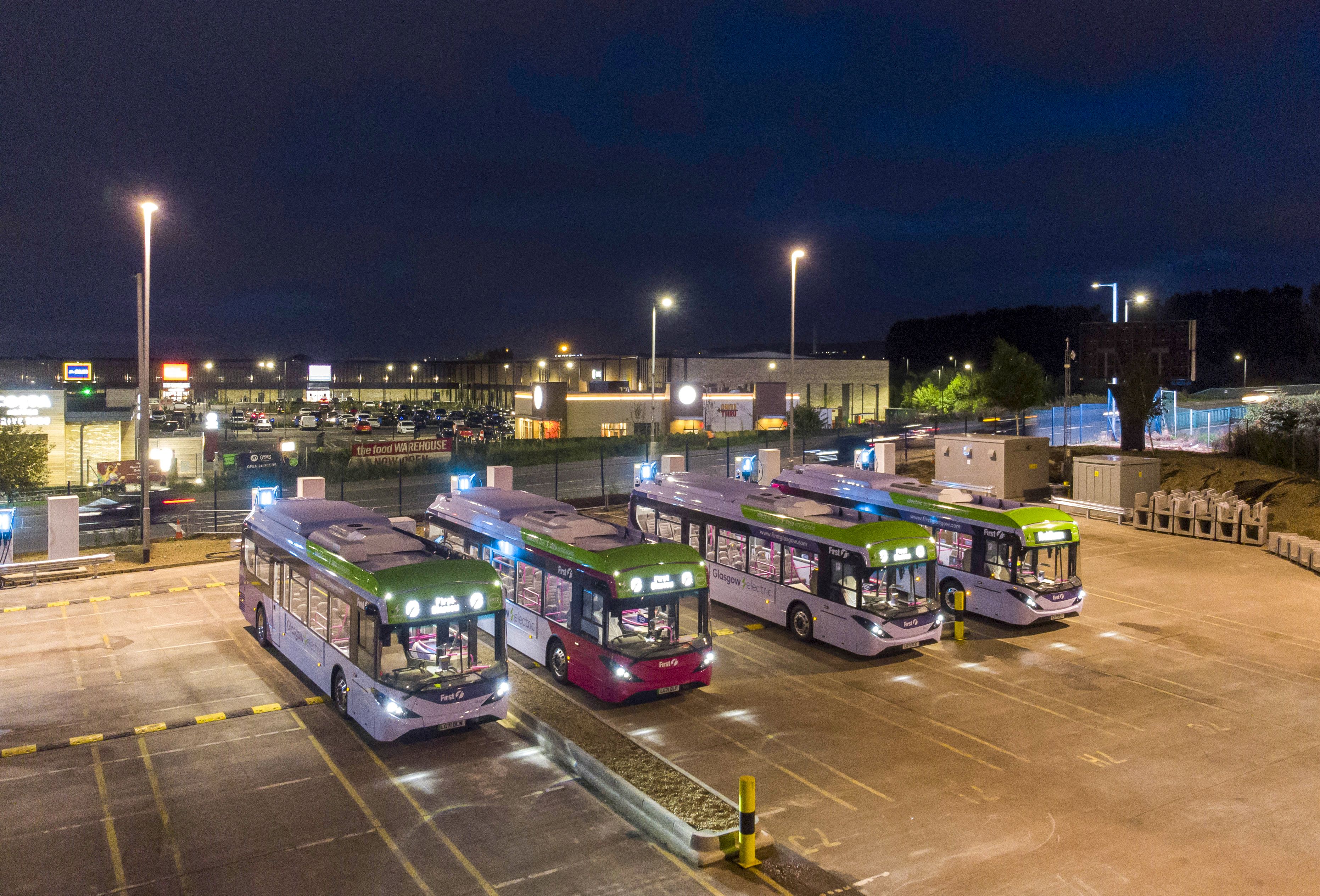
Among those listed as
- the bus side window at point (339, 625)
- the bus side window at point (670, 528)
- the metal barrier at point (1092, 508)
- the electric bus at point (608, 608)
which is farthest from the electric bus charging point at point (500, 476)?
the metal barrier at point (1092, 508)

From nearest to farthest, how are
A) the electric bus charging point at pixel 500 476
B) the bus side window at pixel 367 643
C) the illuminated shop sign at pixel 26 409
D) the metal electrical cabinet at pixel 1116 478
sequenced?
the bus side window at pixel 367 643, the electric bus charging point at pixel 500 476, the metal electrical cabinet at pixel 1116 478, the illuminated shop sign at pixel 26 409

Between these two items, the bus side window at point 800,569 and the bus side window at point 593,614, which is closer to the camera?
the bus side window at point 593,614

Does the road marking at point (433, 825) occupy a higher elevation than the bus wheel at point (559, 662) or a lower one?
lower

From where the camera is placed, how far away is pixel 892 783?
39.7 ft

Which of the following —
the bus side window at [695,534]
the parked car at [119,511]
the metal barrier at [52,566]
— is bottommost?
the metal barrier at [52,566]

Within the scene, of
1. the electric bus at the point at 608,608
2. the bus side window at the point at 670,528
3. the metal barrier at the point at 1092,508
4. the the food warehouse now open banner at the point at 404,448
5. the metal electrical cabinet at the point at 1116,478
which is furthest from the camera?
the the food warehouse now open banner at the point at 404,448

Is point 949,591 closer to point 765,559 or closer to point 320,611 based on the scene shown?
point 765,559

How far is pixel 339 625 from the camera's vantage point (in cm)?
1414

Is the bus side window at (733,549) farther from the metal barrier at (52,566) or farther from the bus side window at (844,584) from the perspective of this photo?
the metal barrier at (52,566)

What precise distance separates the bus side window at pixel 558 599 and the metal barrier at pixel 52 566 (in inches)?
581

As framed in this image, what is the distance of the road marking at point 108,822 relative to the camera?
9.68 metres

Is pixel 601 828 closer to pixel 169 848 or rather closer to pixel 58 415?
pixel 169 848

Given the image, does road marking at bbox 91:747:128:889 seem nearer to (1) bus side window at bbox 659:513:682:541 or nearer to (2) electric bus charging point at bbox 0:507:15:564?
(1) bus side window at bbox 659:513:682:541

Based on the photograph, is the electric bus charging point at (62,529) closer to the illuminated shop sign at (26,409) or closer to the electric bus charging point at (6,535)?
the electric bus charging point at (6,535)
